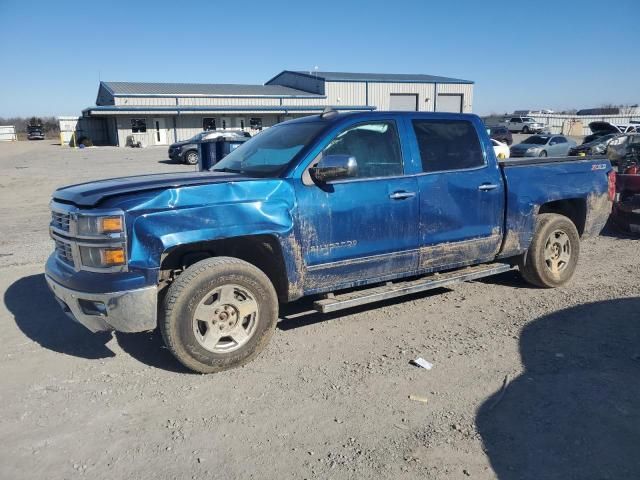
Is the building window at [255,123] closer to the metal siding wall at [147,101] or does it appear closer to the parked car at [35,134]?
the metal siding wall at [147,101]

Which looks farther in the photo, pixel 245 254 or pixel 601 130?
pixel 601 130

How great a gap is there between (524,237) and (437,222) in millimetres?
1290

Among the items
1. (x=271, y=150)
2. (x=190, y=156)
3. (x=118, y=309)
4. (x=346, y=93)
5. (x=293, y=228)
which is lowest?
(x=118, y=309)

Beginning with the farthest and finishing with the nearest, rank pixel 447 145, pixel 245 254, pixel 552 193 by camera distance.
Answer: pixel 552 193, pixel 447 145, pixel 245 254

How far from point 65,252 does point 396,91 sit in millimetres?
51387

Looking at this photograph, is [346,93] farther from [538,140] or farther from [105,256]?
[105,256]

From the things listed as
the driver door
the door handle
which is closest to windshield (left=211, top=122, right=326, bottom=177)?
the driver door

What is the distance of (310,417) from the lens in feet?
11.0

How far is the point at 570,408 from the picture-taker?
3.38m

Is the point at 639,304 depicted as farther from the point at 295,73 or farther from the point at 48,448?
the point at 295,73

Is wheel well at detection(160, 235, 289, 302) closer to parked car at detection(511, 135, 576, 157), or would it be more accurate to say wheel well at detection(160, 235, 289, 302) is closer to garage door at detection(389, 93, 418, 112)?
parked car at detection(511, 135, 576, 157)

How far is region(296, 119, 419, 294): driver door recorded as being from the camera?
422cm

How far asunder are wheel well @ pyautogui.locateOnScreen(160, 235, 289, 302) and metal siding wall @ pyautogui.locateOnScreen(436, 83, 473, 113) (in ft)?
174

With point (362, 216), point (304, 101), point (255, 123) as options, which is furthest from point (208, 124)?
point (362, 216)
